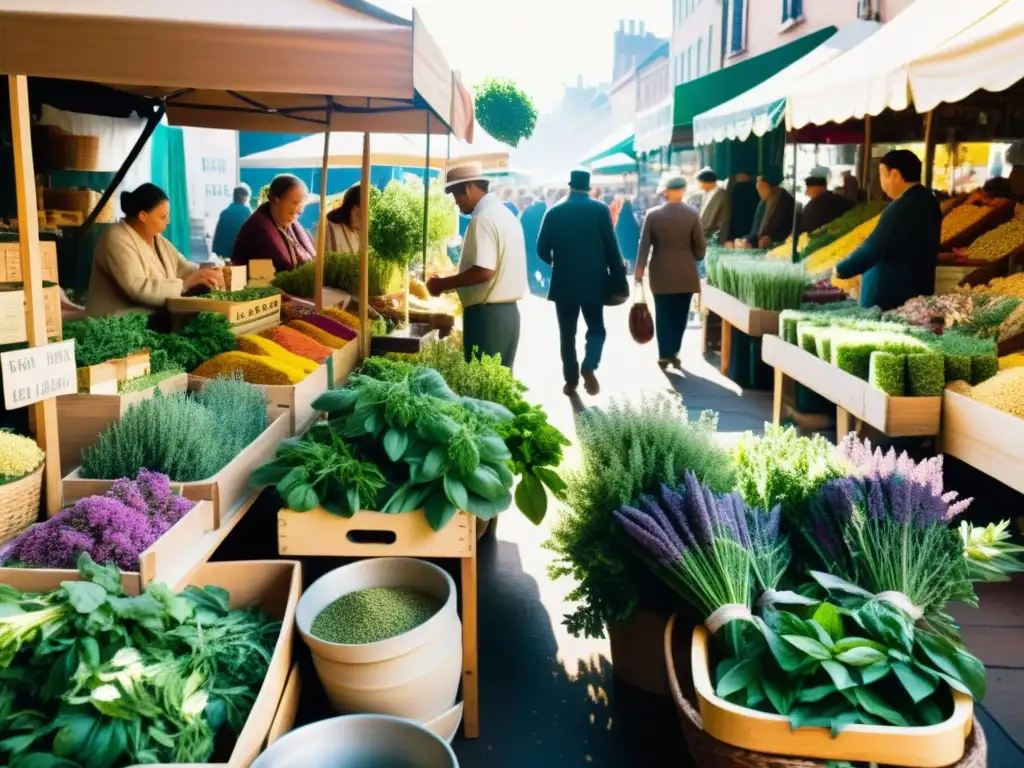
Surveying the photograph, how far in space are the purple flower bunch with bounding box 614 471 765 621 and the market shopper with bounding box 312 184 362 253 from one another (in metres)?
4.66

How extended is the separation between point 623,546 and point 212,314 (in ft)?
6.53

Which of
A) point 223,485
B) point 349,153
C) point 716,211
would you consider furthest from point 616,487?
point 716,211

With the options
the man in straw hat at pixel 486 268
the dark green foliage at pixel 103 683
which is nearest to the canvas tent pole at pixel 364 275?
the man in straw hat at pixel 486 268

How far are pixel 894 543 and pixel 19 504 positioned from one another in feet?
7.24

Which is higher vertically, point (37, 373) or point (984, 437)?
point (37, 373)

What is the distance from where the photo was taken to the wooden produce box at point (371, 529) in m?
2.65

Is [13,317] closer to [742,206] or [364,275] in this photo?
[364,275]

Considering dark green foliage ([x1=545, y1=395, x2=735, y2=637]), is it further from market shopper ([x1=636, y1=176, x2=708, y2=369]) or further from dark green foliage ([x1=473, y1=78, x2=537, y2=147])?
dark green foliage ([x1=473, y1=78, x2=537, y2=147])

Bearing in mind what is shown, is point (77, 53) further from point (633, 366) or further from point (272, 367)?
point (633, 366)

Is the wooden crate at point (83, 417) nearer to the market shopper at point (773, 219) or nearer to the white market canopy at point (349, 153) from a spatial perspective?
the white market canopy at point (349, 153)

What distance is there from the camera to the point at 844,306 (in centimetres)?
595

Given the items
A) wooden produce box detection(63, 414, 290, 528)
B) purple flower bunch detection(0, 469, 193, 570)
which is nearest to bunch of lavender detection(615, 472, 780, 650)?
wooden produce box detection(63, 414, 290, 528)

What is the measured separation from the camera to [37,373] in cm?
227

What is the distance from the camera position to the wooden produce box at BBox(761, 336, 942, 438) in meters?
4.13
